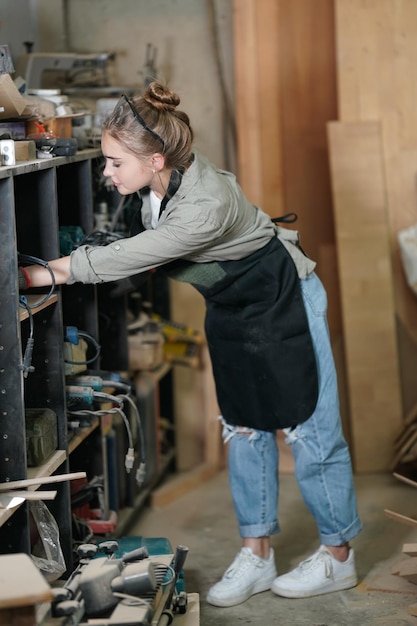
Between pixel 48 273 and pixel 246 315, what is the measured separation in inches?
28.5

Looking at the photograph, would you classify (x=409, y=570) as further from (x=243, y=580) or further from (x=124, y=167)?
(x=124, y=167)

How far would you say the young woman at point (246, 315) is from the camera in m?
2.77

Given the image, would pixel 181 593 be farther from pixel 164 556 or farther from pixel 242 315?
pixel 242 315

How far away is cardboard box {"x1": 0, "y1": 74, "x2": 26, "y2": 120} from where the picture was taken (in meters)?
2.69

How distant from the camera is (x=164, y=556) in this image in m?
3.03

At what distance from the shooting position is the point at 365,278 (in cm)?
445

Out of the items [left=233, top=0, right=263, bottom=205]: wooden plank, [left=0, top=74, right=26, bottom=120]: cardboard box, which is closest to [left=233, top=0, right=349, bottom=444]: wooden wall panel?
[left=233, top=0, right=263, bottom=205]: wooden plank

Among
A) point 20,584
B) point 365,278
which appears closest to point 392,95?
point 365,278

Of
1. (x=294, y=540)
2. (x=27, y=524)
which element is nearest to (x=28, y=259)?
(x=27, y=524)

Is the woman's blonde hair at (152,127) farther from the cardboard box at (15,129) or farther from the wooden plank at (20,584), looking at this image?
the wooden plank at (20,584)

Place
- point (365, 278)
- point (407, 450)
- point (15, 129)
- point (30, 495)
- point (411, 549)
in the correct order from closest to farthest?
1. point (30, 495)
2. point (15, 129)
3. point (411, 549)
4. point (407, 450)
5. point (365, 278)

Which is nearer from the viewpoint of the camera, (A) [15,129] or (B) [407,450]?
(A) [15,129]

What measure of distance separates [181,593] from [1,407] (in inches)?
30.0

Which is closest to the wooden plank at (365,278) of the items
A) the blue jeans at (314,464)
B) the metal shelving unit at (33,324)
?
the blue jeans at (314,464)
